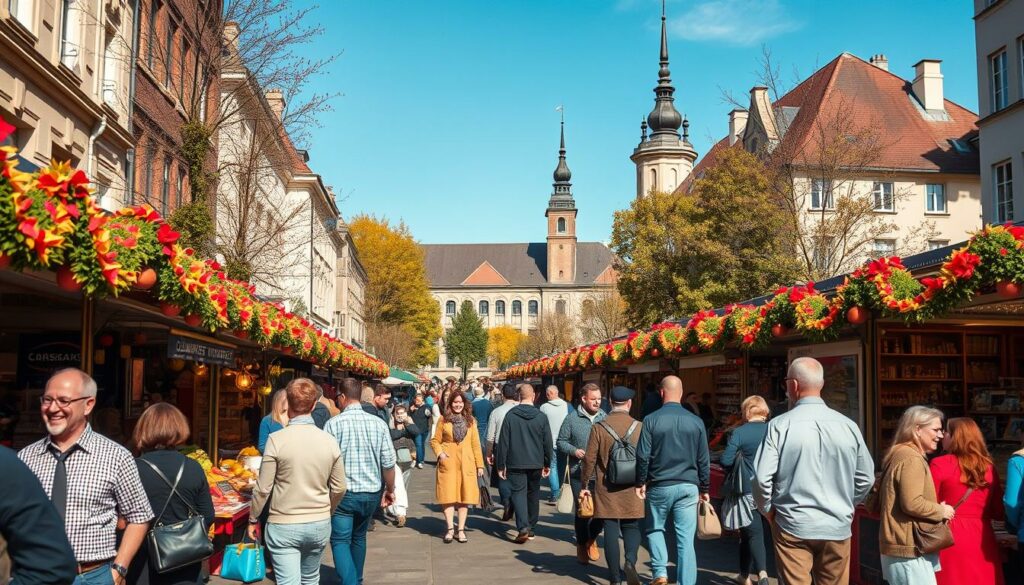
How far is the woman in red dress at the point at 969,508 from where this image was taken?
632cm

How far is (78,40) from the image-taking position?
1816cm

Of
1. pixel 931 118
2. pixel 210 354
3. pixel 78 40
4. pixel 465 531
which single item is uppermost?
pixel 931 118

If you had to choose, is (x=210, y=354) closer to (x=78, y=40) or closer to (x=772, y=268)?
(x=78, y=40)

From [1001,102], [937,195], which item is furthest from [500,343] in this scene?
[1001,102]

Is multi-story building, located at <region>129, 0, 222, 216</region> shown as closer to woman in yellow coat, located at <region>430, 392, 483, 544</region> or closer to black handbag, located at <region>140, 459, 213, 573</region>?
woman in yellow coat, located at <region>430, 392, 483, 544</region>

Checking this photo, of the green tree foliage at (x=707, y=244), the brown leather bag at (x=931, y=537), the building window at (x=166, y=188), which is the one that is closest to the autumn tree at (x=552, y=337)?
the green tree foliage at (x=707, y=244)

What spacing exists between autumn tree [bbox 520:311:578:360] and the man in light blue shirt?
7989 centimetres

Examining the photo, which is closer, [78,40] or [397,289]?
[78,40]

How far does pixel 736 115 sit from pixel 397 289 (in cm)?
3002

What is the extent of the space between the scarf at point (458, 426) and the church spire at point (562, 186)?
12314 centimetres

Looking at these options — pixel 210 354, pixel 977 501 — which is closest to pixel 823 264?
pixel 210 354

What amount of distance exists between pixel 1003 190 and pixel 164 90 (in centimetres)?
2403

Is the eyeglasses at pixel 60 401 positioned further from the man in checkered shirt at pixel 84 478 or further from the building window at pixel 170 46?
the building window at pixel 170 46

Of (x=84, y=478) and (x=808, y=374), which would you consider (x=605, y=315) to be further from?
(x=84, y=478)
